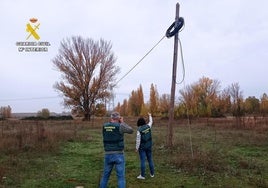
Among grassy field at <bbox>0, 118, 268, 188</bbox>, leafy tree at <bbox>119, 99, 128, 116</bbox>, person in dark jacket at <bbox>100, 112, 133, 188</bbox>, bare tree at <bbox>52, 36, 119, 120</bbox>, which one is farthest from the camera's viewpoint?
leafy tree at <bbox>119, 99, 128, 116</bbox>

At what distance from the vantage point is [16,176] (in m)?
10.1

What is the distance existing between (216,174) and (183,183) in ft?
4.65

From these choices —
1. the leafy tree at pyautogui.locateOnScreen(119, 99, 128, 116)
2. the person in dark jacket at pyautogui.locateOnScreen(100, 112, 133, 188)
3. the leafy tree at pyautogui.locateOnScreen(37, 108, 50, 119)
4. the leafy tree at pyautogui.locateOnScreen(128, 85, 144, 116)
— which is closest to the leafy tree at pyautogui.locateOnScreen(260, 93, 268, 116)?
the leafy tree at pyautogui.locateOnScreen(128, 85, 144, 116)

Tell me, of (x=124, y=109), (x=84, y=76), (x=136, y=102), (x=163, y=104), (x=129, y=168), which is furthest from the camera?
(x=124, y=109)

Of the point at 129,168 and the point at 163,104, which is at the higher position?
the point at 163,104

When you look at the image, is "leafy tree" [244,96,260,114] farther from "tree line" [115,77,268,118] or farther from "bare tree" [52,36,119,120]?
"bare tree" [52,36,119,120]

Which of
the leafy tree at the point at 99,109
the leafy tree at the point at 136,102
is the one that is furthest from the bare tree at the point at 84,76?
the leafy tree at the point at 136,102

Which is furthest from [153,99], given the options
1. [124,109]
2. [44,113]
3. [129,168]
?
[129,168]

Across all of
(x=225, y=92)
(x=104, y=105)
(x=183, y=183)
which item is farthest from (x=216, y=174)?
(x=225, y=92)

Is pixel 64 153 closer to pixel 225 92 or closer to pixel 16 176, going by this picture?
pixel 16 176

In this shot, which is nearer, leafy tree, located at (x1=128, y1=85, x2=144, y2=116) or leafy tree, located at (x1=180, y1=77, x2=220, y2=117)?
leafy tree, located at (x1=180, y1=77, x2=220, y2=117)

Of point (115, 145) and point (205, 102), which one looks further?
point (205, 102)

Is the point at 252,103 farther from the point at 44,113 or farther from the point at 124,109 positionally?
the point at 44,113

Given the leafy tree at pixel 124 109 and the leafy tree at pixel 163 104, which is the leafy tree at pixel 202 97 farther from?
the leafy tree at pixel 124 109
